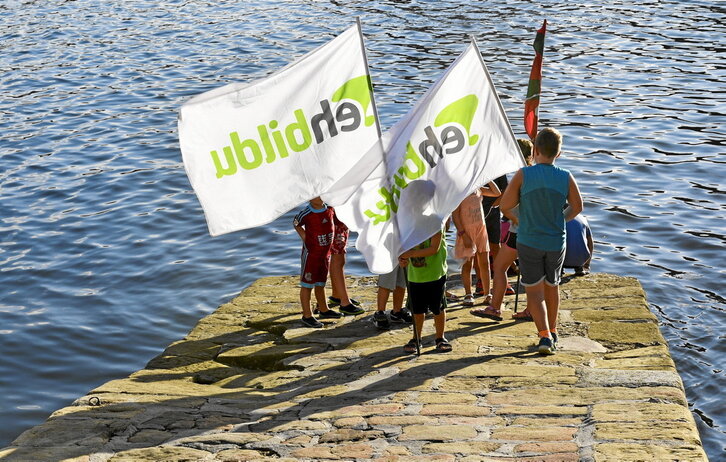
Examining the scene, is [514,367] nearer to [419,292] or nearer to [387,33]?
[419,292]

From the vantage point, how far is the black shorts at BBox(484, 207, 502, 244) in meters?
9.49

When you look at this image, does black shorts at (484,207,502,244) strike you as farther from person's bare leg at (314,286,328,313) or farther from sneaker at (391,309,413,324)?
person's bare leg at (314,286,328,313)

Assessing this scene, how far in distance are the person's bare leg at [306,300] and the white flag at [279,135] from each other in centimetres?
123

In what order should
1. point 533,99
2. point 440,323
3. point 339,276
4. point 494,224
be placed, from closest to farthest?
point 440,323, point 533,99, point 339,276, point 494,224

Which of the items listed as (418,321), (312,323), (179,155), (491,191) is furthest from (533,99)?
(179,155)

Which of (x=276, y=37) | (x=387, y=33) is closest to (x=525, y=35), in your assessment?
(x=387, y=33)

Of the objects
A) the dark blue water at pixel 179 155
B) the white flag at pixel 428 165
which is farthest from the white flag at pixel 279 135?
the dark blue water at pixel 179 155

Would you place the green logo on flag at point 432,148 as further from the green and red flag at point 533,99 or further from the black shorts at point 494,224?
the black shorts at point 494,224

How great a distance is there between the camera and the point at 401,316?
346 inches

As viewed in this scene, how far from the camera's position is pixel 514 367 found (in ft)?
23.7

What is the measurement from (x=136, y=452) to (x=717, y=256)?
873 centimetres

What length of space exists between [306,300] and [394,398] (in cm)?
232

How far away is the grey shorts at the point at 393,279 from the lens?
8508 mm

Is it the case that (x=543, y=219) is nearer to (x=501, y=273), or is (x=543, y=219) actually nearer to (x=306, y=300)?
(x=501, y=273)
